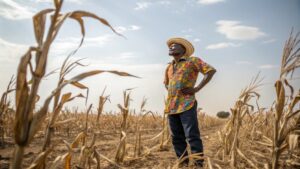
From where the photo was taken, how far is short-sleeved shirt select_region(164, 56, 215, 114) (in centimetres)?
362

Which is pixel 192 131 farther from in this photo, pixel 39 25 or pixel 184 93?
pixel 39 25

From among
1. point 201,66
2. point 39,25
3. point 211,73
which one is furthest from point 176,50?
point 39,25

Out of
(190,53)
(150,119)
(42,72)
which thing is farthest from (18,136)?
(150,119)

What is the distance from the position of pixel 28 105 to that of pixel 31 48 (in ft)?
0.88

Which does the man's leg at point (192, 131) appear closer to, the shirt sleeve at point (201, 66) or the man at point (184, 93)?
the man at point (184, 93)

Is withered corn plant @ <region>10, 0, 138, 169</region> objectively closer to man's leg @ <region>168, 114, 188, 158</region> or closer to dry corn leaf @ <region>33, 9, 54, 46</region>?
dry corn leaf @ <region>33, 9, 54, 46</region>

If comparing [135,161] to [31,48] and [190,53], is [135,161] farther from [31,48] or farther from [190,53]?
[31,48]

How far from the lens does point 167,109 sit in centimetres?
382

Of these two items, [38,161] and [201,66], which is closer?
[38,161]

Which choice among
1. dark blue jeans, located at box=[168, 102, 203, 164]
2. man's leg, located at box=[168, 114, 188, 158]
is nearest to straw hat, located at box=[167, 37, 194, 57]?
dark blue jeans, located at box=[168, 102, 203, 164]

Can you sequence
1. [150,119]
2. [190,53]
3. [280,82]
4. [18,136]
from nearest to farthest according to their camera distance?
[18,136]
[280,82]
[190,53]
[150,119]

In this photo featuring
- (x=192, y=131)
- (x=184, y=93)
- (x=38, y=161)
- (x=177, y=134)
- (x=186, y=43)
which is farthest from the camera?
(x=186, y=43)

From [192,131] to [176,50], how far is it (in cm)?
125

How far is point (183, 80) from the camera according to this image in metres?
3.69
